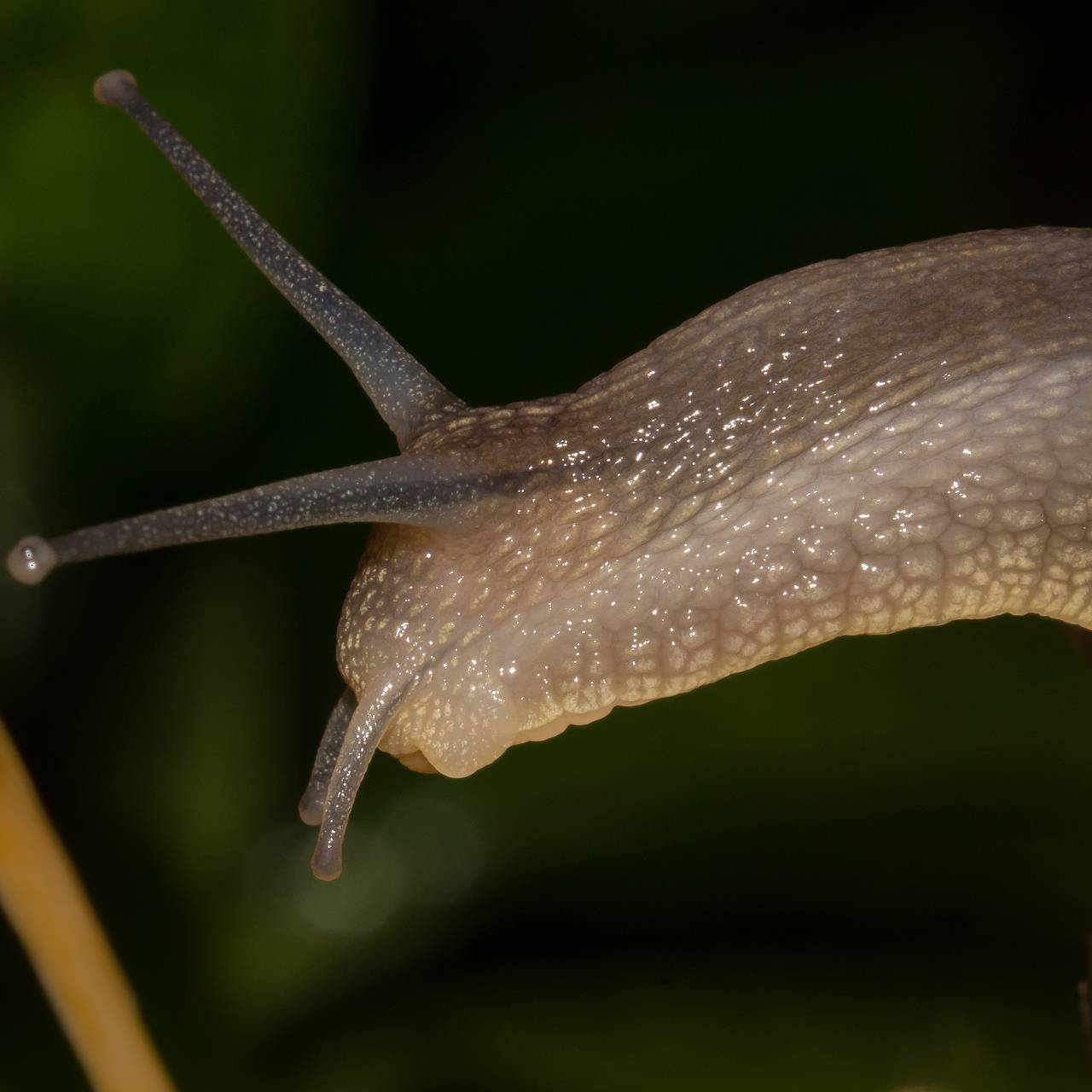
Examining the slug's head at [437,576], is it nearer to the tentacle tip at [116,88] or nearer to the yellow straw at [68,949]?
the tentacle tip at [116,88]

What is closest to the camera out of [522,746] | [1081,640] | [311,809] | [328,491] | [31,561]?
[31,561]

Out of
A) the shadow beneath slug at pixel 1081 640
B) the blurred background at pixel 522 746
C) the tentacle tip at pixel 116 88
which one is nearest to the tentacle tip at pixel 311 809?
the blurred background at pixel 522 746

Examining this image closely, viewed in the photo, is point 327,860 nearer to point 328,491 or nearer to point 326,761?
point 326,761

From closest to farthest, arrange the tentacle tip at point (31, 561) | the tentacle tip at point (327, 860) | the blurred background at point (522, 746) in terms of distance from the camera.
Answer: the tentacle tip at point (31, 561), the tentacle tip at point (327, 860), the blurred background at point (522, 746)

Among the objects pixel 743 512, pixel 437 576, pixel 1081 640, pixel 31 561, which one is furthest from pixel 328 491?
pixel 1081 640

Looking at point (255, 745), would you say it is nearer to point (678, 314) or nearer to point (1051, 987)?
point (678, 314)

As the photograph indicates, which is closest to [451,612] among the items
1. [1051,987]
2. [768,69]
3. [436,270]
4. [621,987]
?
[621,987]
